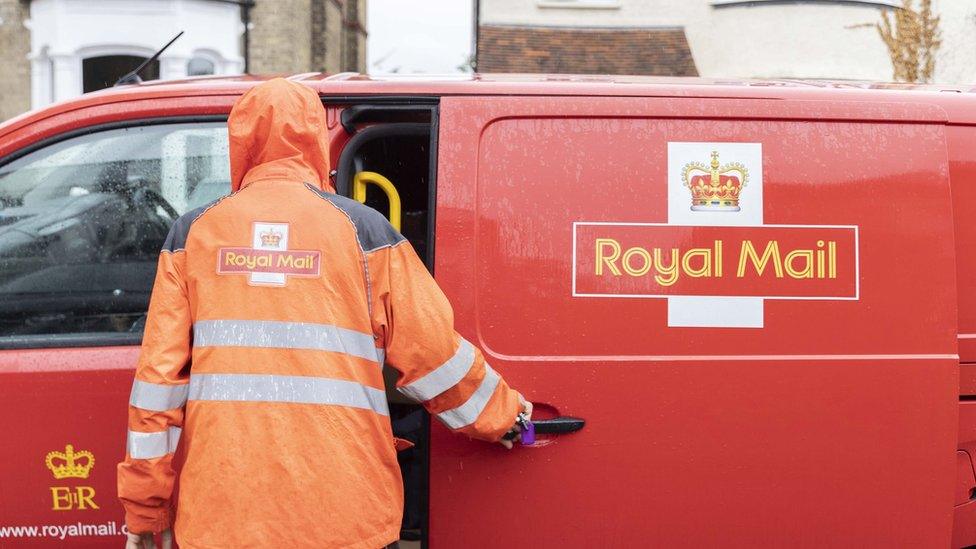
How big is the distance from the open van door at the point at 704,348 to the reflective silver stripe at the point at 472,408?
0.15 meters

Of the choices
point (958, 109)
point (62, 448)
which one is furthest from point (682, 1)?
point (62, 448)

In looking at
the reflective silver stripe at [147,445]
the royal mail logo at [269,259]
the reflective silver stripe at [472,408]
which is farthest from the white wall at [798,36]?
the reflective silver stripe at [147,445]

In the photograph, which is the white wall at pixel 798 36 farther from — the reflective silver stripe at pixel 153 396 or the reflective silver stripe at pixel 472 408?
the reflective silver stripe at pixel 153 396

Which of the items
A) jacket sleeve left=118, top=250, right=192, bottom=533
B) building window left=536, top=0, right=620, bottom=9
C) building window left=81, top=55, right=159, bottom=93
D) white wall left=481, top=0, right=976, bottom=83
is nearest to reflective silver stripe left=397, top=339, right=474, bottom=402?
jacket sleeve left=118, top=250, right=192, bottom=533

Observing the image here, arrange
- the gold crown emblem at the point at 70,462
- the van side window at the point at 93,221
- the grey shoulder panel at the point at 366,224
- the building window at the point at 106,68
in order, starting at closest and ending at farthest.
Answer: the grey shoulder panel at the point at 366,224 → the gold crown emblem at the point at 70,462 → the van side window at the point at 93,221 → the building window at the point at 106,68

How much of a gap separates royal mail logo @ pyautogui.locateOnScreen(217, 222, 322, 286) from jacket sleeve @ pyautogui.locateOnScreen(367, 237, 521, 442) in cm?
14

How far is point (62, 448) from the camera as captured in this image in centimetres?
Answer: 234

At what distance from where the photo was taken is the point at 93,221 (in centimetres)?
250

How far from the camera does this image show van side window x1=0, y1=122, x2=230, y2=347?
246 centimetres

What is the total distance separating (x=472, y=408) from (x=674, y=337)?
54cm

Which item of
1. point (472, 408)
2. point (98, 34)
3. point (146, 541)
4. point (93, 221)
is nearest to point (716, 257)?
point (472, 408)

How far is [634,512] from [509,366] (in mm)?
475

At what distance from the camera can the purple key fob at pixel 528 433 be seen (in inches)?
88.1

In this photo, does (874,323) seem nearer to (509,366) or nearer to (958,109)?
(958,109)
